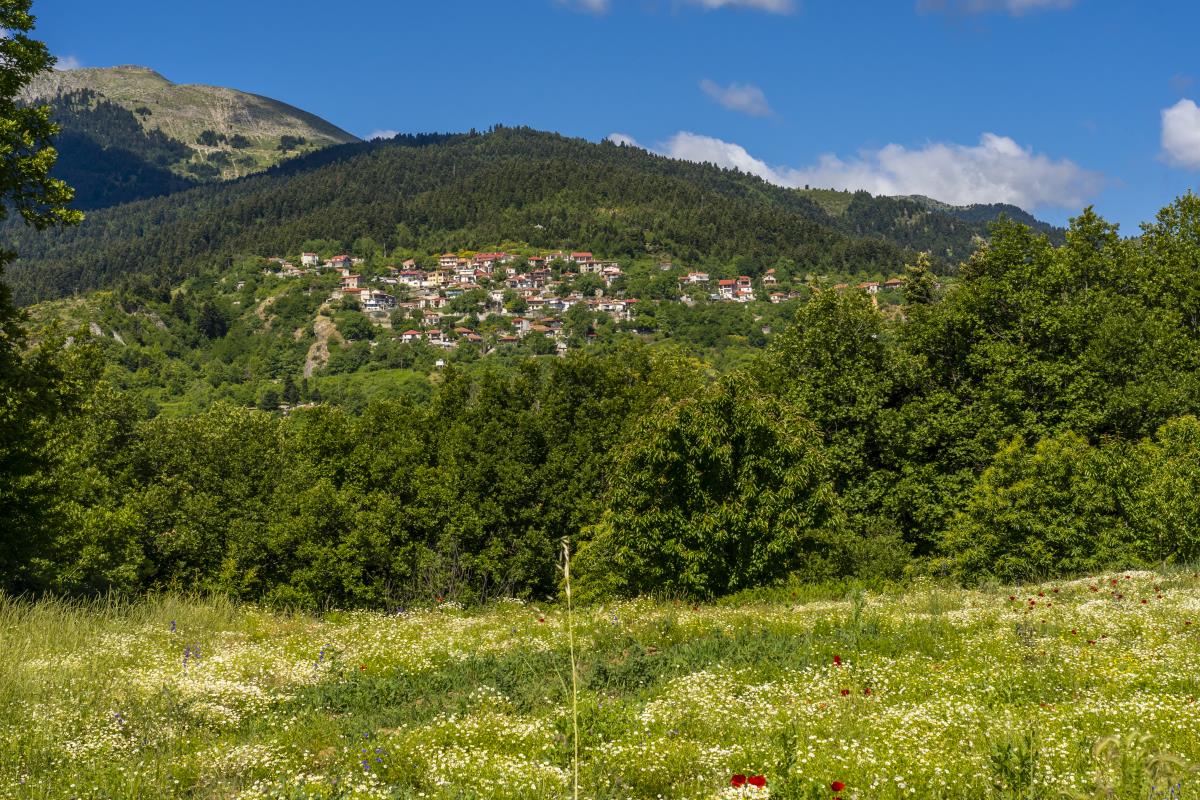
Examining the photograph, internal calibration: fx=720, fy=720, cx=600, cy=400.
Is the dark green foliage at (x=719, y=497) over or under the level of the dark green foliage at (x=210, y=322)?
under

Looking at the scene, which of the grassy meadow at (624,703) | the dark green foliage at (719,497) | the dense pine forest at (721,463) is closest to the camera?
the grassy meadow at (624,703)

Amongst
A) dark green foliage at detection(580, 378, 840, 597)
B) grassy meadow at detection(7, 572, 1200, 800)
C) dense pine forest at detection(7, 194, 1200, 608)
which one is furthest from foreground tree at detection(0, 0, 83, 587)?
dark green foliage at detection(580, 378, 840, 597)

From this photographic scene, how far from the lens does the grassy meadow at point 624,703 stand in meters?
5.12

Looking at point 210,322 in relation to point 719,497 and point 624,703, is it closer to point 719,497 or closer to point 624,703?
point 719,497

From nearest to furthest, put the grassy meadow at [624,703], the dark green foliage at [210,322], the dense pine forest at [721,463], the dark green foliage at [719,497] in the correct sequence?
the grassy meadow at [624,703] → the dark green foliage at [719,497] → the dense pine forest at [721,463] → the dark green foliage at [210,322]

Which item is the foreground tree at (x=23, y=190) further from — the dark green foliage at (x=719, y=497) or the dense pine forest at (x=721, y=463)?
the dark green foliage at (x=719, y=497)

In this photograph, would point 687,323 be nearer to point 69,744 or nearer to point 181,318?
point 181,318

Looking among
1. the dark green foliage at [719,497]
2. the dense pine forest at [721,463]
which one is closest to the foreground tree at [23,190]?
the dense pine forest at [721,463]

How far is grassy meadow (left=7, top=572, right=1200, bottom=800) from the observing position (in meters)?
5.12

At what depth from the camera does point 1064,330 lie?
25.0 metres

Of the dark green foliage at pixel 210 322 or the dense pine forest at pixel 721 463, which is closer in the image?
the dense pine forest at pixel 721 463

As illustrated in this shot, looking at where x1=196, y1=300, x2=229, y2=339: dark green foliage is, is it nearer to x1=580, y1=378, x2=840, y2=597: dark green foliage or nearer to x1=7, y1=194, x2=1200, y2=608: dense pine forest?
x1=7, y1=194, x2=1200, y2=608: dense pine forest

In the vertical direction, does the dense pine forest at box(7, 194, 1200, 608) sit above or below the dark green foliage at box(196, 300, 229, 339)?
below

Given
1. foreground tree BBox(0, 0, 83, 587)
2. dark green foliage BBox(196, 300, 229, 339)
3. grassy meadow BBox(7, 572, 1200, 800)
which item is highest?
dark green foliage BBox(196, 300, 229, 339)
